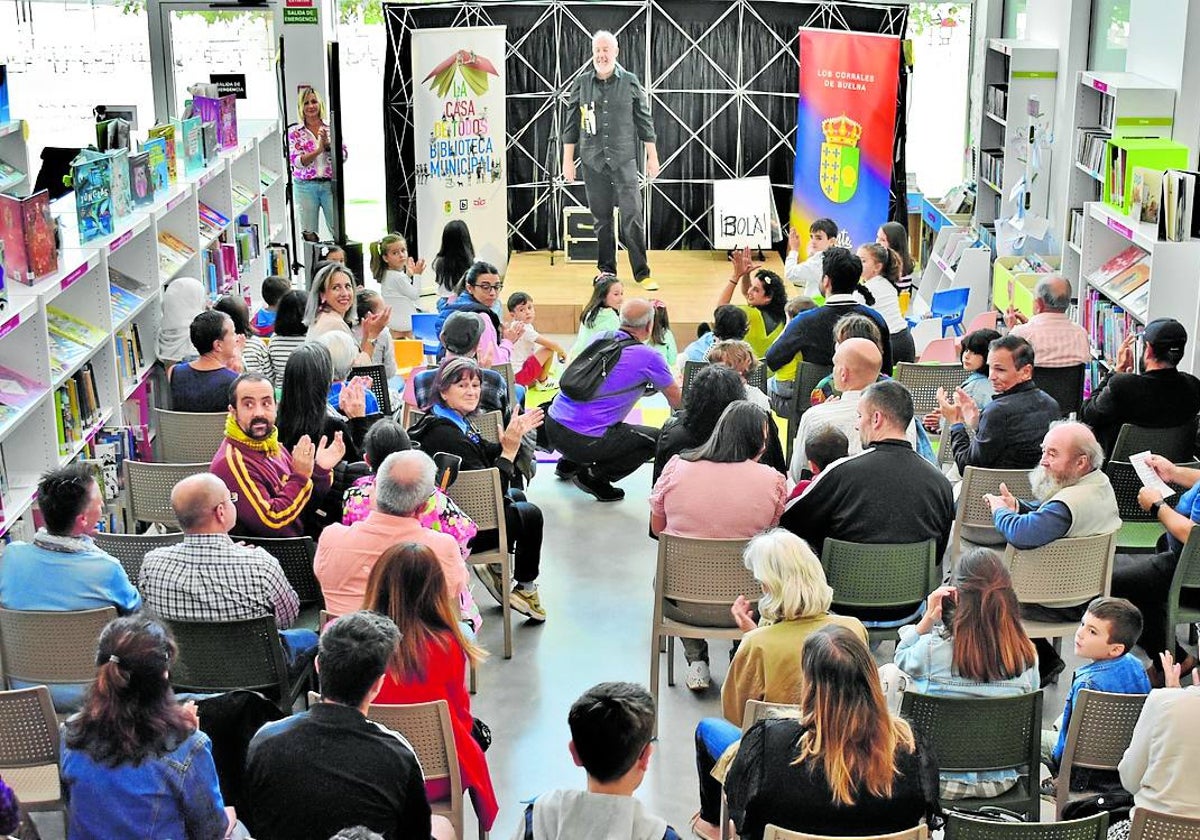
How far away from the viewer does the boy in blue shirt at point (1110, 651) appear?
13.9ft

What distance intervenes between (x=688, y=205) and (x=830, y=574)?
866 centimetres

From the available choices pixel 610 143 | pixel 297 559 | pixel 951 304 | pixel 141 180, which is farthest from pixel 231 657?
pixel 610 143

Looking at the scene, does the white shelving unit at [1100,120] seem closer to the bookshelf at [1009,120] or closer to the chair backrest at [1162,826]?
the bookshelf at [1009,120]

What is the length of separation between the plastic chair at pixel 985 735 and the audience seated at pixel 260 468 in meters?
2.57

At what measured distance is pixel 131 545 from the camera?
511 cm

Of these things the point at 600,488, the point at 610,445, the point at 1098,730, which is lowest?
the point at 600,488

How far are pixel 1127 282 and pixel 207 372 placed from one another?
211 inches

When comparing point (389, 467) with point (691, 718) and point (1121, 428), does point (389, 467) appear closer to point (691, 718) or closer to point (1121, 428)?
point (691, 718)

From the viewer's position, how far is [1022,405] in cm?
627

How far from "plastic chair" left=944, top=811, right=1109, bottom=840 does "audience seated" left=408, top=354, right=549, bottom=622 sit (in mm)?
3004

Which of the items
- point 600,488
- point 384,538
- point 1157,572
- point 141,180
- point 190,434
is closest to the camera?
point 384,538

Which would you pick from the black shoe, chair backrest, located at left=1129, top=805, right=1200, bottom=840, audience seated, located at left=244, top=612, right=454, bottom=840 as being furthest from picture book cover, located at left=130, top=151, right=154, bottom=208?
chair backrest, located at left=1129, top=805, right=1200, bottom=840

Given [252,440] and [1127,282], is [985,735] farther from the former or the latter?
[1127,282]

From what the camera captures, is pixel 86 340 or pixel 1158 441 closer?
pixel 1158 441
